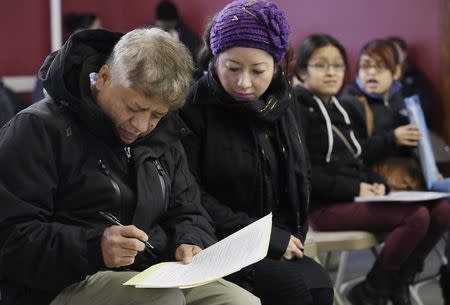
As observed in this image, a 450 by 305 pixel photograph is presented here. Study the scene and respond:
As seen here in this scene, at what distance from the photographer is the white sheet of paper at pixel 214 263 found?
79.2 inches

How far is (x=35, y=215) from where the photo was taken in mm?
2059

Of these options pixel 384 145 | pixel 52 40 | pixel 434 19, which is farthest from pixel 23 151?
pixel 52 40

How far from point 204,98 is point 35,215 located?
817 millimetres

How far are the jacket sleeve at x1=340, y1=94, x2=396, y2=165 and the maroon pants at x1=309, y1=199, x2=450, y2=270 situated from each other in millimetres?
411

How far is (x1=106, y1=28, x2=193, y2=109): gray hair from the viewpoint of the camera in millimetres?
2139

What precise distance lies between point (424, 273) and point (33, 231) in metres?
2.93

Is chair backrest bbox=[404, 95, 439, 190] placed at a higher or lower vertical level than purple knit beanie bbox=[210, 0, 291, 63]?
lower

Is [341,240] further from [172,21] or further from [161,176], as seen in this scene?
[172,21]

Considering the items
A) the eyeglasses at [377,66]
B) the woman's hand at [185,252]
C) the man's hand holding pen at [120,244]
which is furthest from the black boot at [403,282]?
the man's hand holding pen at [120,244]

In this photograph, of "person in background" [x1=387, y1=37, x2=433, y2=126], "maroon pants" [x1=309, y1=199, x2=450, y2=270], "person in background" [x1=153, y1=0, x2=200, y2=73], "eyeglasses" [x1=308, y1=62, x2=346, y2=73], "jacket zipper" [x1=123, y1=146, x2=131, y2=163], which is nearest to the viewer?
"jacket zipper" [x1=123, y1=146, x2=131, y2=163]

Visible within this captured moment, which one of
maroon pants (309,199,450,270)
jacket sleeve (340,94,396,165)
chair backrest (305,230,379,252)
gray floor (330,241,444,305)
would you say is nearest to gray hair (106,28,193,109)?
chair backrest (305,230,379,252)

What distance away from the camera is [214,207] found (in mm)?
2650

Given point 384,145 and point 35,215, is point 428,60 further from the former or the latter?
point 35,215

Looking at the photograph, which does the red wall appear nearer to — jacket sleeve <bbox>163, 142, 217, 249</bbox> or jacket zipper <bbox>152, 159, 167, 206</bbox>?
jacket sleeve <bbox>163, 142, 217, 249</bbox>
